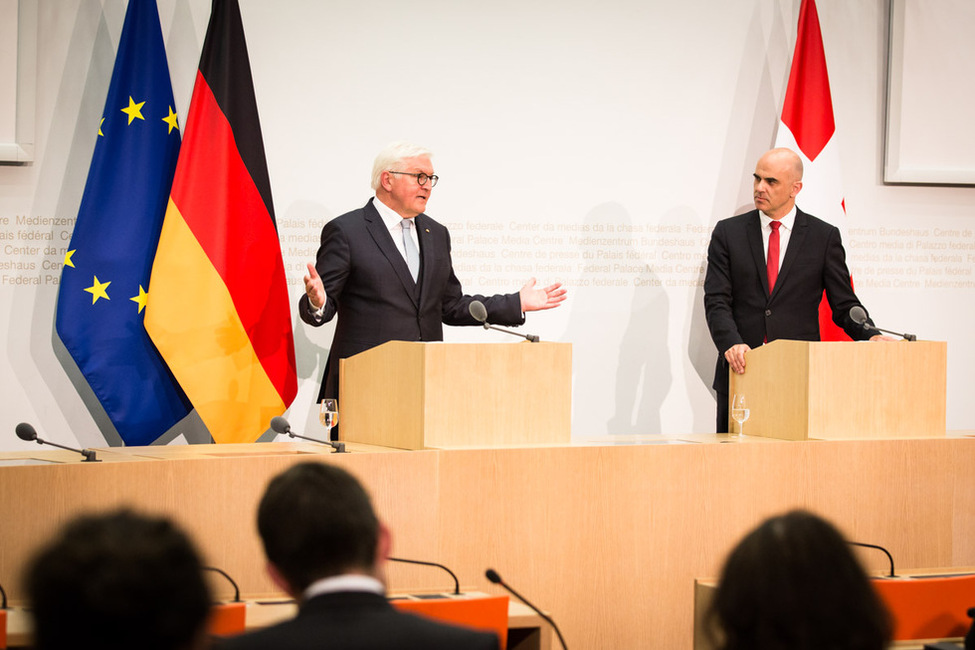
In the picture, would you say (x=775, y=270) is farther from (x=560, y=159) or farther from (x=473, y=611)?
(x=473, y=611)

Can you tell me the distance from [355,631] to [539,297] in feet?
9.10

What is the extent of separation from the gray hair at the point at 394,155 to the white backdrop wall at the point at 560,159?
46.0 inches

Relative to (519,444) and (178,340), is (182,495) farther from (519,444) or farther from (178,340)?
(178,340)

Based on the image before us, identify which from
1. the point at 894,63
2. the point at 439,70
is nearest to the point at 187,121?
the point at 439,70

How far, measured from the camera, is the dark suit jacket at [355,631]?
1.59 meters

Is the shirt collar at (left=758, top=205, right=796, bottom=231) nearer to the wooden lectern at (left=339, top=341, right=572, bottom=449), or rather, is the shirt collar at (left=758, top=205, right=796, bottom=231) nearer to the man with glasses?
the man with glasses

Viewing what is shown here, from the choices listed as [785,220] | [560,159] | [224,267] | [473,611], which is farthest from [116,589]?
[560,159]

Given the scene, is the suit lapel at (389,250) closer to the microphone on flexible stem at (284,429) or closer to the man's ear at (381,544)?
the microphone on flexible stem at (284,429)

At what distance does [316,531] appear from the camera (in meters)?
1.73

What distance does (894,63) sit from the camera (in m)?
6.64

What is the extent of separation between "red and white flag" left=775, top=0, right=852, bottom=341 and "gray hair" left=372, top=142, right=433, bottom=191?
252 centimetres

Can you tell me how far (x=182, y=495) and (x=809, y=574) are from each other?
213cm

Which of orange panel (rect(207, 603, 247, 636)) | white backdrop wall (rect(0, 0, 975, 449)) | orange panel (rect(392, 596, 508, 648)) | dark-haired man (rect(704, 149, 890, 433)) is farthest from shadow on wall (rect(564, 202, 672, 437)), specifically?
orange panel (rect(207, 603, 247, 636))

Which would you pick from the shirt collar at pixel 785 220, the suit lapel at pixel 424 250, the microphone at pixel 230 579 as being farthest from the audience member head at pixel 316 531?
the shirt collar at pixel 785 220
